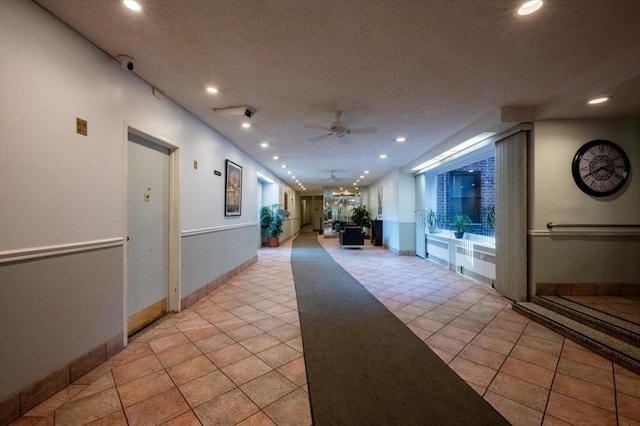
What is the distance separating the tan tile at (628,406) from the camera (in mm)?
1655

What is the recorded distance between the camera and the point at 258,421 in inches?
62.9

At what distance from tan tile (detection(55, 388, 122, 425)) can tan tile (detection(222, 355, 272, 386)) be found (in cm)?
71

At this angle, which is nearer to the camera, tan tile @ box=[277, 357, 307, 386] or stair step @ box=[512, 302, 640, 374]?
tan tile @ box=[277, 357, 307, 386]

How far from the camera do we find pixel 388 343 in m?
2.55

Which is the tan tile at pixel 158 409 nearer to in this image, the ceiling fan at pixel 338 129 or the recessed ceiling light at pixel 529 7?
the ceiling fan at pixel 338 129

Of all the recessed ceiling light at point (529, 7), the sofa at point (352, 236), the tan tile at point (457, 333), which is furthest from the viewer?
the sofa at point (352, 236)

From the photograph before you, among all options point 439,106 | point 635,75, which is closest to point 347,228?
point 439,106

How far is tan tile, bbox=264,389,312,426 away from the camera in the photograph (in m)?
1.59

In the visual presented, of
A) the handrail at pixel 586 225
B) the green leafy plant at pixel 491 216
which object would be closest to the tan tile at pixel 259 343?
the handrail at pixel 586 225

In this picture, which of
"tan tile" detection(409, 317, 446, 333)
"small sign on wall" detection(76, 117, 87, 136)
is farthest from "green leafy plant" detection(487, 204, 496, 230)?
"small sign on wall" detection(76, 117, 87, 136)

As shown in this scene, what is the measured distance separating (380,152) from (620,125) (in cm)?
357

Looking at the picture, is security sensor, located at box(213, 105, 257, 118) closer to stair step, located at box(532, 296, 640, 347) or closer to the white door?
the white door

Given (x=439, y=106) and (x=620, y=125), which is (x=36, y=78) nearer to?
(x=439, y=106)

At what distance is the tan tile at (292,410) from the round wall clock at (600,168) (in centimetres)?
426
